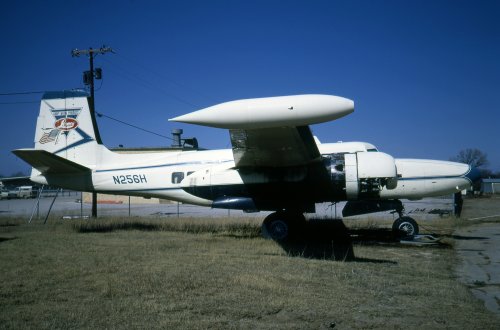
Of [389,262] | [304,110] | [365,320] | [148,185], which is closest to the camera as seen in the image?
Result: [365,320]

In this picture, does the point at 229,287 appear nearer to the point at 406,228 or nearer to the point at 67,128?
the point at 406,228

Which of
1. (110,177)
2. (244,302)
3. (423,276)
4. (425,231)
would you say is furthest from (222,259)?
(425,231)

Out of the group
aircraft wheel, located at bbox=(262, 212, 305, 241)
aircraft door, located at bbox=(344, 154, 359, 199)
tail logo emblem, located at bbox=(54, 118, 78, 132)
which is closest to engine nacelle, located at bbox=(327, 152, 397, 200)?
aircraft door, located at bbox=(344, 154, 359, 199)

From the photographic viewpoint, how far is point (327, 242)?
38.9 ft

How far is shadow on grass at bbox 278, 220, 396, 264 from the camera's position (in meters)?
9.55

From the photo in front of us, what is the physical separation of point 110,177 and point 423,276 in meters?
10.7

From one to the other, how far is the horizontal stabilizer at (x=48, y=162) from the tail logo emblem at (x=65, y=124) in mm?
1621

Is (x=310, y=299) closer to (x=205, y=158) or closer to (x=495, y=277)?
(x=495, y=277)

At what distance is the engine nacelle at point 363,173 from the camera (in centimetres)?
1073

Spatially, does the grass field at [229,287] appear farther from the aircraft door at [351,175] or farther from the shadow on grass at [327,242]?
the aircraft door at [351,175]

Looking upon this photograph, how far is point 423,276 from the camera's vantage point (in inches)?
285

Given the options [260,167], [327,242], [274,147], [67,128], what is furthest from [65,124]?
[327,242]

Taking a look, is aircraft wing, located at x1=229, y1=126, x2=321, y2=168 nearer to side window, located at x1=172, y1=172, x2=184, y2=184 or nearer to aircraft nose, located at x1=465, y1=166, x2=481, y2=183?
side window, located at x1=172, y1=172, x2=184, y2=184

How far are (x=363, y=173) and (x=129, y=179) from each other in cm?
803
